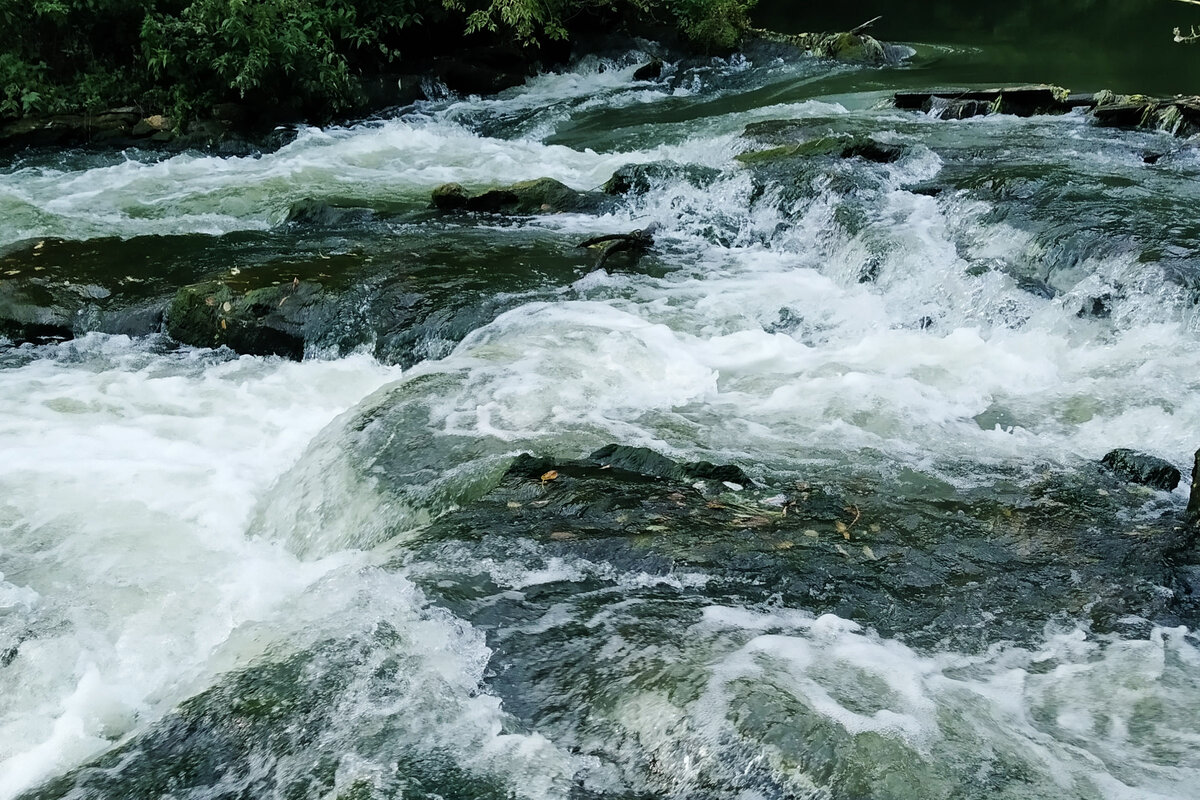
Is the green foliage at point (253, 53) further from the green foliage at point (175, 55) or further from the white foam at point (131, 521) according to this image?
the white foam at point (131, 521)

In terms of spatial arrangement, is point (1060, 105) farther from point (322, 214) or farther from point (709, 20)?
point (322, 214)

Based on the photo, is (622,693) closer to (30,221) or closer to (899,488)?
(899,488)

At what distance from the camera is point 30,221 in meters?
9.21

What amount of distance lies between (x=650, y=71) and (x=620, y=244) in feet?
34.4

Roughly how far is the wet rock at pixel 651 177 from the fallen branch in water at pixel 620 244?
48.9 inches

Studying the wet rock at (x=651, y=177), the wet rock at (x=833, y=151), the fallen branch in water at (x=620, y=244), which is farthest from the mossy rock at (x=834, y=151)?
the fallen branch in water at (x=620, y=244)

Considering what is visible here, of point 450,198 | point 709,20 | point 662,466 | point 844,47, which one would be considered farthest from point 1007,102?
point 662,466

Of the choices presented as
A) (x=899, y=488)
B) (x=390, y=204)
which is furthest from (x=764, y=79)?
(x=899, y=488)

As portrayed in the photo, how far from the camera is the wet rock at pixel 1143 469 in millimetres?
4367

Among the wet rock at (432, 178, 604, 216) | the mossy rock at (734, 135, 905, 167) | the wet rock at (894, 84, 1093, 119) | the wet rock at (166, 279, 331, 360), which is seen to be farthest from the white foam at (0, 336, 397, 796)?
the wet rock at (894, 84, 1093, 119)

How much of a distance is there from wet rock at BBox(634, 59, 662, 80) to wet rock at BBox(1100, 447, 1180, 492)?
14166 mm

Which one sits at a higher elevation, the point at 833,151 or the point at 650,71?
the point at 833,151

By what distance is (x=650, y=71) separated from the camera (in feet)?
57.0

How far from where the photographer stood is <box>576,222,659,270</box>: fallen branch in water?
7906mm
